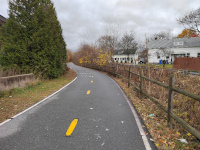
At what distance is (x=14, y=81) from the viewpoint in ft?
25.3

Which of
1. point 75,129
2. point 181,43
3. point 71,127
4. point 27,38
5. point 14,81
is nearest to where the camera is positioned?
point 75,129

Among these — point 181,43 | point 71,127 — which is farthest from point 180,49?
point 71,127

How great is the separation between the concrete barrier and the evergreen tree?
2.00m

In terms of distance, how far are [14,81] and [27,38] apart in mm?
4355

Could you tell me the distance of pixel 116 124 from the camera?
3900 millimetres

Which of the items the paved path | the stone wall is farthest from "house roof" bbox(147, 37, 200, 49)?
the stone wall

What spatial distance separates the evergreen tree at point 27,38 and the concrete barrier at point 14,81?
2003mm

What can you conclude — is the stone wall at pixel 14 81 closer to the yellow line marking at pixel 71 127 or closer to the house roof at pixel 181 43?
the yellow line marking at pixel 71 127

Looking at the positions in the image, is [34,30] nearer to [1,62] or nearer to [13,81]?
[1,62]

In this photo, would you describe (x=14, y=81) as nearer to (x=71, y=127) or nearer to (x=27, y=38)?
(x=27, y=38)

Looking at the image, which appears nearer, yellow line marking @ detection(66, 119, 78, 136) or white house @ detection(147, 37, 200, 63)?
yellow line marking @ detection(66, 119, 78, 136)

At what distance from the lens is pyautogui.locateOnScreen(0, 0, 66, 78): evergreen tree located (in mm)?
10094

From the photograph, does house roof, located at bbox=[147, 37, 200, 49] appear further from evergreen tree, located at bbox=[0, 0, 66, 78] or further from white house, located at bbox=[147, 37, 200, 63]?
evergreen tree, located at bbox=[0, 0, 66, 78]

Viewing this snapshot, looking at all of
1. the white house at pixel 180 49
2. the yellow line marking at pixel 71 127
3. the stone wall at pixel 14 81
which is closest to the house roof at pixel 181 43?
the white house at pixel 180 49
